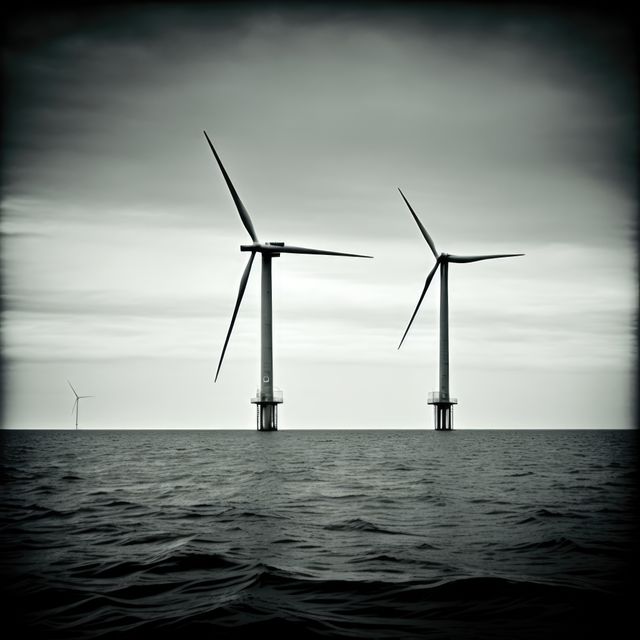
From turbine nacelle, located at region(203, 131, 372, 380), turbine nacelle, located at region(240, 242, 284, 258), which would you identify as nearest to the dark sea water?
turbine nacelle, located at region(203, 131, 372, 380)

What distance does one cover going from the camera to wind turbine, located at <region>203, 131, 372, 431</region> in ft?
363

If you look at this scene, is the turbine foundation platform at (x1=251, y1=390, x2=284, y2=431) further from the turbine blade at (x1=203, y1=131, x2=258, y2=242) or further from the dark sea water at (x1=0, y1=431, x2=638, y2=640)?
the dark sea water at (x1=0, y1=431, x2=638, y2=640)

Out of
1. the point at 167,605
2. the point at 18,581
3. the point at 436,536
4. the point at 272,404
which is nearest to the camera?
the point at 167,605

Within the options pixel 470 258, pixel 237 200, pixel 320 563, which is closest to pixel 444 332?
pixel 470 258

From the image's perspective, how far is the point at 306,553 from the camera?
2172 centimetres

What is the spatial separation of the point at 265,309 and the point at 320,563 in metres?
119

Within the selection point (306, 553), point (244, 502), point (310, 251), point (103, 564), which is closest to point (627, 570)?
point (306, 553)

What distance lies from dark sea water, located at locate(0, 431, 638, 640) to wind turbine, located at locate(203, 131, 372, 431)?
69915 millimetres

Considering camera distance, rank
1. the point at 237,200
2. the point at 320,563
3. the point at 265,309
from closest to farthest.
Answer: the point at 320,563, the point at 237,200, the point at 265,309

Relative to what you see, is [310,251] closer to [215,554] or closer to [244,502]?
[244,502]

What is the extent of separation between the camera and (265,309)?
138 metres

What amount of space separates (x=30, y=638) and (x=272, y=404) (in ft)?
467

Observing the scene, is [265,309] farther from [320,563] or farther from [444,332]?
[320,563]

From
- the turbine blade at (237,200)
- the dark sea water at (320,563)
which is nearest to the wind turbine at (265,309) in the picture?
the turbine blade at (237,200)
